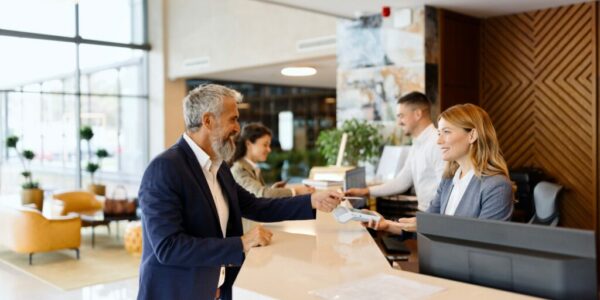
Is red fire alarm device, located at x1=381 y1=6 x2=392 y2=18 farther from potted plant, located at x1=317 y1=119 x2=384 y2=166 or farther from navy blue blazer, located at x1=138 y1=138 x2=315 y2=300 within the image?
navy blue blazer, located at x1=138 y1=138 x2=315 y2=300

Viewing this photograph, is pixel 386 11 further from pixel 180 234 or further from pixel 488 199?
pixel 180 234

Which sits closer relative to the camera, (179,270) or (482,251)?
(482,251)

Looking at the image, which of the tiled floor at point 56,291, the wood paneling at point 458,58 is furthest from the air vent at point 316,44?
the tiled floor at point 56,291

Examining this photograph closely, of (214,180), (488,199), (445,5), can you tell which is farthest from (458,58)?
(214,180)

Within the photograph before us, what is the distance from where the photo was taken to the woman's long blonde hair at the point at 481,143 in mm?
2648

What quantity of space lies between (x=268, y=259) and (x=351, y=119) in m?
5.57

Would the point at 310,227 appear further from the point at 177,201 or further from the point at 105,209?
the point at 105,209

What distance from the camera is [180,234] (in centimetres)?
233

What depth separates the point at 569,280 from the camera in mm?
1717

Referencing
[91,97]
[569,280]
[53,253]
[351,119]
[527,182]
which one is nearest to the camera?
[569,280]

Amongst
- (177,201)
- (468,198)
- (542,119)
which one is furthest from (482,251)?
(542,119)

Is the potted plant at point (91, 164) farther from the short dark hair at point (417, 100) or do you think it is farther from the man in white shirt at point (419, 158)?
the short dark hair at point (417, 100)

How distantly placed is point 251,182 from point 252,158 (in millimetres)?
447

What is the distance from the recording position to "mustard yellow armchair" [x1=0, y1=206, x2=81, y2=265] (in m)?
7.77
